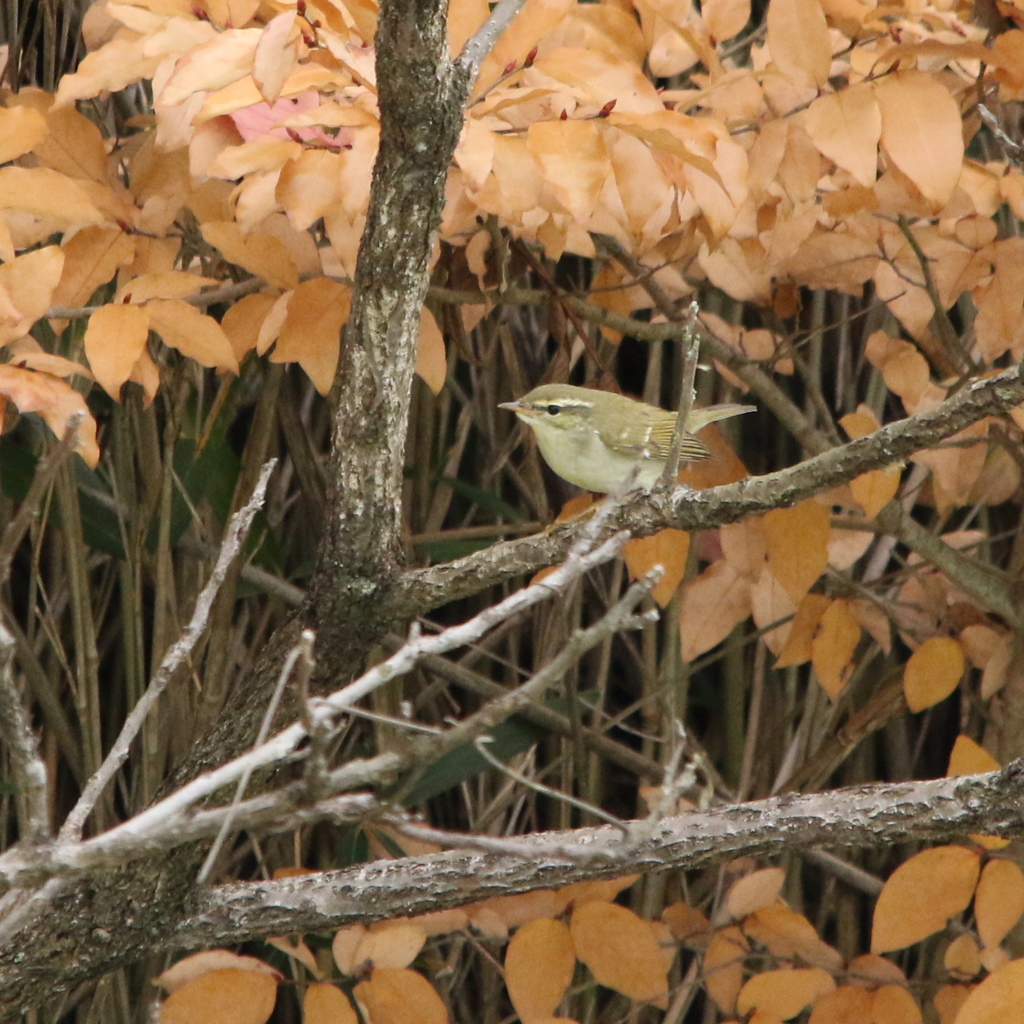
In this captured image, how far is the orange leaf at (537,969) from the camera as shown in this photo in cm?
Answer: 190

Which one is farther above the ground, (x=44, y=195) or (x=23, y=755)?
(x=44, y=195)

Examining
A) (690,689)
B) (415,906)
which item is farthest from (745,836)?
(690,689)

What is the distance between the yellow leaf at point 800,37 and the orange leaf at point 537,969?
1.27m

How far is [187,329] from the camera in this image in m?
1.58

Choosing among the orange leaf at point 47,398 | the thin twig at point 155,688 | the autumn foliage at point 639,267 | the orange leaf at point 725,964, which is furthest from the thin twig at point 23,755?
the orange leaf at point 725,964

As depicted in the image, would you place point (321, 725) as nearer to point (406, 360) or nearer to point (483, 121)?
point (406, 360)

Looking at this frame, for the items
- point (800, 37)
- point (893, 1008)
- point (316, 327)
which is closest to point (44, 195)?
point (316, 327)

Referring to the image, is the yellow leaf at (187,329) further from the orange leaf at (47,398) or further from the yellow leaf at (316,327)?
the orange leaf at (47,398)

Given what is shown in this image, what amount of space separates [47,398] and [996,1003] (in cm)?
140

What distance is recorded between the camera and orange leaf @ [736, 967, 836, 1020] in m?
1.98

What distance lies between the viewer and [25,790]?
928mm

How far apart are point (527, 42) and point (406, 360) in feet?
1.29

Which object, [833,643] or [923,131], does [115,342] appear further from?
[833,643]

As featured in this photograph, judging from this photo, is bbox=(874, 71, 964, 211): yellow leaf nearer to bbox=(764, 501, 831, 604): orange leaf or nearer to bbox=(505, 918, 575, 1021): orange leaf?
bbox=(764, 501, 831, 604): orange leaf
